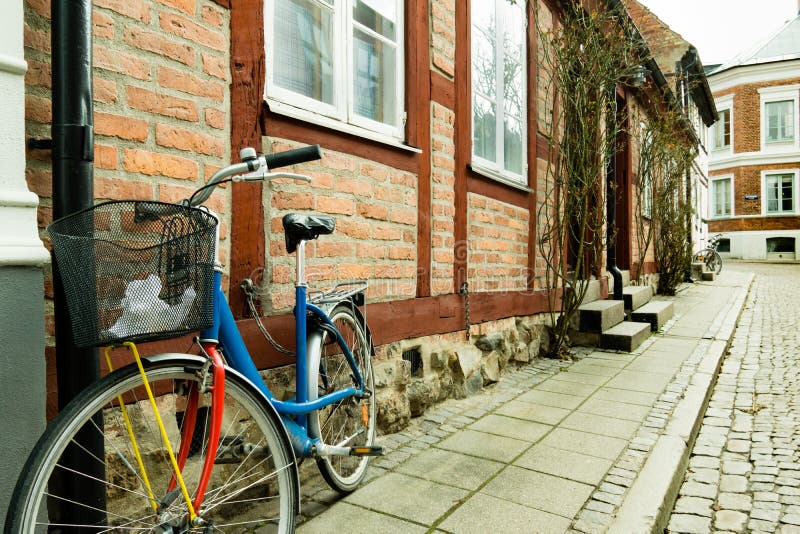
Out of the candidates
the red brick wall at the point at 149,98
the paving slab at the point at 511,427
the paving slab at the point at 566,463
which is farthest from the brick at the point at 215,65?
the paving slab at the point at 511,427

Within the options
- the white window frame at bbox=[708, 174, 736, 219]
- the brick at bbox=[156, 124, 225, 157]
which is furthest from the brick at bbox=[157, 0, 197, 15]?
the white window frame at bbox=[708, 174, 736, 219]

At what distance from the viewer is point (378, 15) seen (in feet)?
11.5

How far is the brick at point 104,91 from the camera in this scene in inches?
75.5

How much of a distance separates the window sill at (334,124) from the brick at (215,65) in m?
0.24

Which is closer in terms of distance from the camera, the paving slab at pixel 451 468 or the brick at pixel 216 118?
the brick at pixel 216 118

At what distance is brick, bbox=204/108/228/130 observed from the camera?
2.30m

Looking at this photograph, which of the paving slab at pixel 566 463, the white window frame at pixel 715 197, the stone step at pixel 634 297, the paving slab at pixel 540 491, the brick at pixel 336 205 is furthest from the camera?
the white window frame at pixel 715 197

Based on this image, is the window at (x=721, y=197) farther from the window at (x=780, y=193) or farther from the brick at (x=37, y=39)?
the brick at (x=37, y=39)

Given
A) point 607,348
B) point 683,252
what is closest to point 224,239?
point 607,348

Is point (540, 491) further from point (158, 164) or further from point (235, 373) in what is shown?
point (158, 164)

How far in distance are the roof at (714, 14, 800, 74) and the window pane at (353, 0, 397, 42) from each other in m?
29.9

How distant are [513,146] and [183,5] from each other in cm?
368

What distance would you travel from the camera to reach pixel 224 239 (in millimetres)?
2367

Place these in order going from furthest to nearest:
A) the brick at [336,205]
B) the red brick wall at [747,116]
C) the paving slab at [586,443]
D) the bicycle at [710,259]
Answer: the red brick wall at [747,116]
the bicycle at [710,259]
the paving slab at [586,443]
the brick at [336,205]
